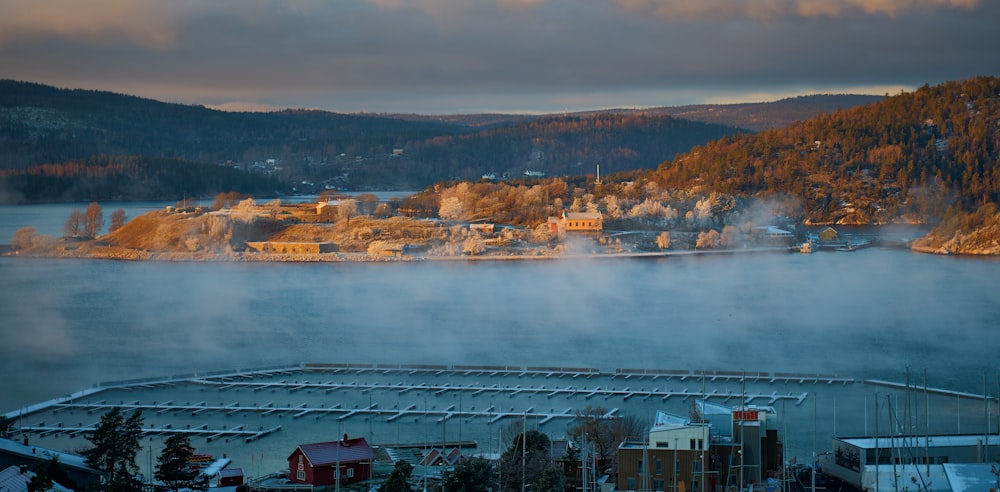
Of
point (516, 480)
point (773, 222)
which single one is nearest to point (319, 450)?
point (516, 480)

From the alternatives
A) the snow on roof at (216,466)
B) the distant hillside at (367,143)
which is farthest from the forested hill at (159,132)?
the snow on roof at (216,466)

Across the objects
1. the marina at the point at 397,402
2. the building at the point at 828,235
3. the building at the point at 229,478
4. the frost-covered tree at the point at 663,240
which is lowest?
the building at the point at 828,235

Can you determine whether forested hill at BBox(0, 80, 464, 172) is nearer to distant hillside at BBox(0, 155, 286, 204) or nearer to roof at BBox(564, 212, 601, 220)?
distant hillside at BBox(0, 155, 286, 204)

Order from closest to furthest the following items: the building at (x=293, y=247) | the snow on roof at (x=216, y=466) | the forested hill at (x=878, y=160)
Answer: the snow on roof at (x=216, y=466) → the building at (x=293, y=247) → the forested hill at (x=878, y=160)

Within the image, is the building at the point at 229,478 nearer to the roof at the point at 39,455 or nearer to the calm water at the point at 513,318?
the roof at the point at 39,455

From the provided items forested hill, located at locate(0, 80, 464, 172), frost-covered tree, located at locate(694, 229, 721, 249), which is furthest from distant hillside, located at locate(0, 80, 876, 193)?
frost-covered tree, located at locate(694, 229, 721, 249)

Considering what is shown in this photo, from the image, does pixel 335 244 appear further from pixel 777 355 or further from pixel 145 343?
pixel 777 355

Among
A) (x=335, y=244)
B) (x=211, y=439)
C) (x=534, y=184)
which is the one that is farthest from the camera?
(x=534, y=184)
